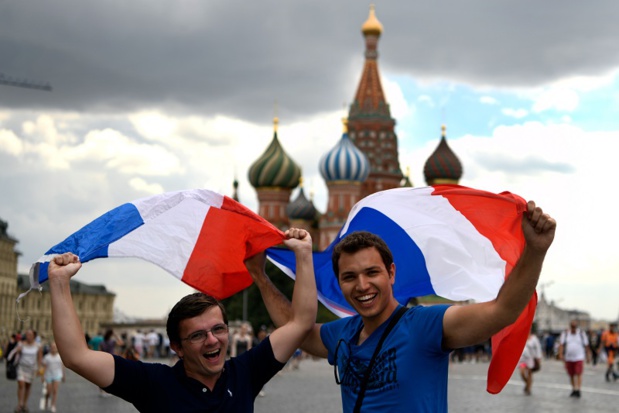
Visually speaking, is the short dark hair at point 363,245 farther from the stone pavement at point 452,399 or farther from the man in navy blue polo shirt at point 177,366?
the stone pavement at point 452,399

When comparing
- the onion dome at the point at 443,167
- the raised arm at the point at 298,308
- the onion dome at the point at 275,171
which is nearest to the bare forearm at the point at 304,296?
the raised arm at the point at 298,308

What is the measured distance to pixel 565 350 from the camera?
63.1 feet

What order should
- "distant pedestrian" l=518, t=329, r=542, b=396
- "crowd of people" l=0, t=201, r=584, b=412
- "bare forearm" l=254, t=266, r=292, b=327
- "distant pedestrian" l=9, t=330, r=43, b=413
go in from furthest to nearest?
"distant pedestrian" l=518, t=329, r=542, b=396
"distant pedestrian" l=9, t=330, r=43, b=413
"bare forearm" l=254, t=266, r=292, b=327
"crowd of people" l=0, t=201, r=584, b=412

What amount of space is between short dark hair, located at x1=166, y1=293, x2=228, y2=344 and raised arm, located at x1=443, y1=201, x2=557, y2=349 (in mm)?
885

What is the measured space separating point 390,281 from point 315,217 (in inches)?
3289

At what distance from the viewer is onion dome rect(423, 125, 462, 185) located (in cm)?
8994

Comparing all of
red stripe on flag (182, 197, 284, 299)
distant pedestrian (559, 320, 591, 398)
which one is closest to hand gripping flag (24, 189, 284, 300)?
red stripe on flag (182, 197, 284, 299)

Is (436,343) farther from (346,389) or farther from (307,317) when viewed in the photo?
(307,317)

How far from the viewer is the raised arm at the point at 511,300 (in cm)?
399

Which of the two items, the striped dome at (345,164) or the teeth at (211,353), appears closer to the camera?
the teeth at (211,353)

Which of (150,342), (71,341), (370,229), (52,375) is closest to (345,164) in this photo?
(150,342)

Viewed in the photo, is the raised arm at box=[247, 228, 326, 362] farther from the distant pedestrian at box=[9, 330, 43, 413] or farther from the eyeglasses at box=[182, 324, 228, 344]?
the distant pedestrian at box=[9, 330, 43, 413]

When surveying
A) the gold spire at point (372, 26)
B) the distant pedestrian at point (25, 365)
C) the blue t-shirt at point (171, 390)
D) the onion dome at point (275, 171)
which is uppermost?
the gold spire at point (372, 26)

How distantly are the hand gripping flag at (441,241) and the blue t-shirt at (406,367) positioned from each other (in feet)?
2.75
